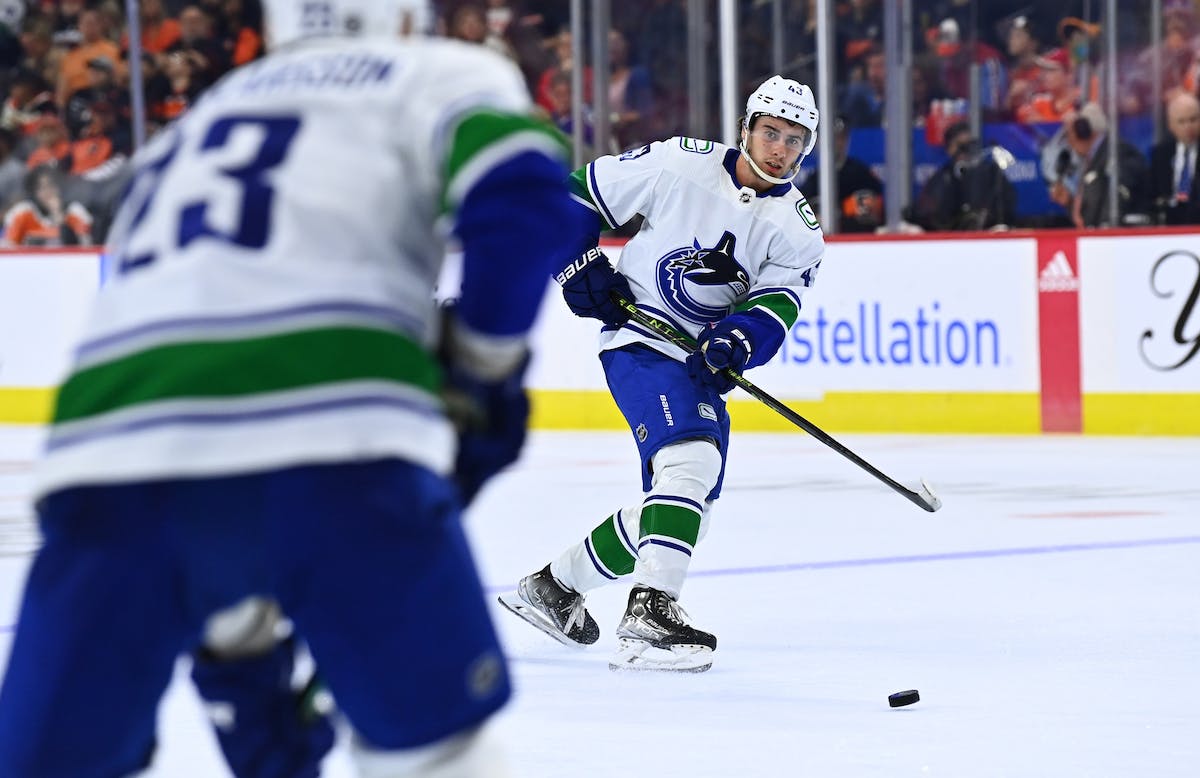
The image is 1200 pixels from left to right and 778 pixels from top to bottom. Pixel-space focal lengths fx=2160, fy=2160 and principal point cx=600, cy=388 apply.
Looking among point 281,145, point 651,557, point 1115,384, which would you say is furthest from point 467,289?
point 1115,384

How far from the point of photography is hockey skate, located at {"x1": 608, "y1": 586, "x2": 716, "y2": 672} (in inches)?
168

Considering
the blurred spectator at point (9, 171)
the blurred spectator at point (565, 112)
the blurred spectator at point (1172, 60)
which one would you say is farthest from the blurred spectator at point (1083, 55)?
the blurred spectator at point (9, 171)

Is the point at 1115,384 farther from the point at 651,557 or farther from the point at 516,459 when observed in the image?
the point at 516,459

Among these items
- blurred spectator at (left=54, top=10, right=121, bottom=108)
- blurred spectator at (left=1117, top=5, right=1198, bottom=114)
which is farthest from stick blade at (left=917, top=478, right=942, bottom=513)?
blurred spectator at (left=54, top=10, right=121, bottom=108)

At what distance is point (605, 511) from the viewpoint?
690 centimetres

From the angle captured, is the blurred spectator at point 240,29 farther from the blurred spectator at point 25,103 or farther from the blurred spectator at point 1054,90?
the blurred spectator at point 1054,90

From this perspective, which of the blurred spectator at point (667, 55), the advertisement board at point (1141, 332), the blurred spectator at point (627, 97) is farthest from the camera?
the blurred spectator at point (627, 97)

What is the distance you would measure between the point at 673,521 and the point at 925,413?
4750mm

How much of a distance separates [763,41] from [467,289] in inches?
314

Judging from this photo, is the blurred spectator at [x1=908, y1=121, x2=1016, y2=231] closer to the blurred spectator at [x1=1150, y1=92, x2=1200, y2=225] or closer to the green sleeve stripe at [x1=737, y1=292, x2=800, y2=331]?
the blurred spectator at [x1=1150, y1=92, x2=1200, y2=225]

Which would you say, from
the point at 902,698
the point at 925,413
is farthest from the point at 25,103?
the point at 902,698

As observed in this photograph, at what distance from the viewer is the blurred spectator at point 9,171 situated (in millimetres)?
11289

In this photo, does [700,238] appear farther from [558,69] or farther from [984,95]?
[558,69]

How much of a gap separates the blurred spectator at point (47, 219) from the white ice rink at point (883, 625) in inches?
112
